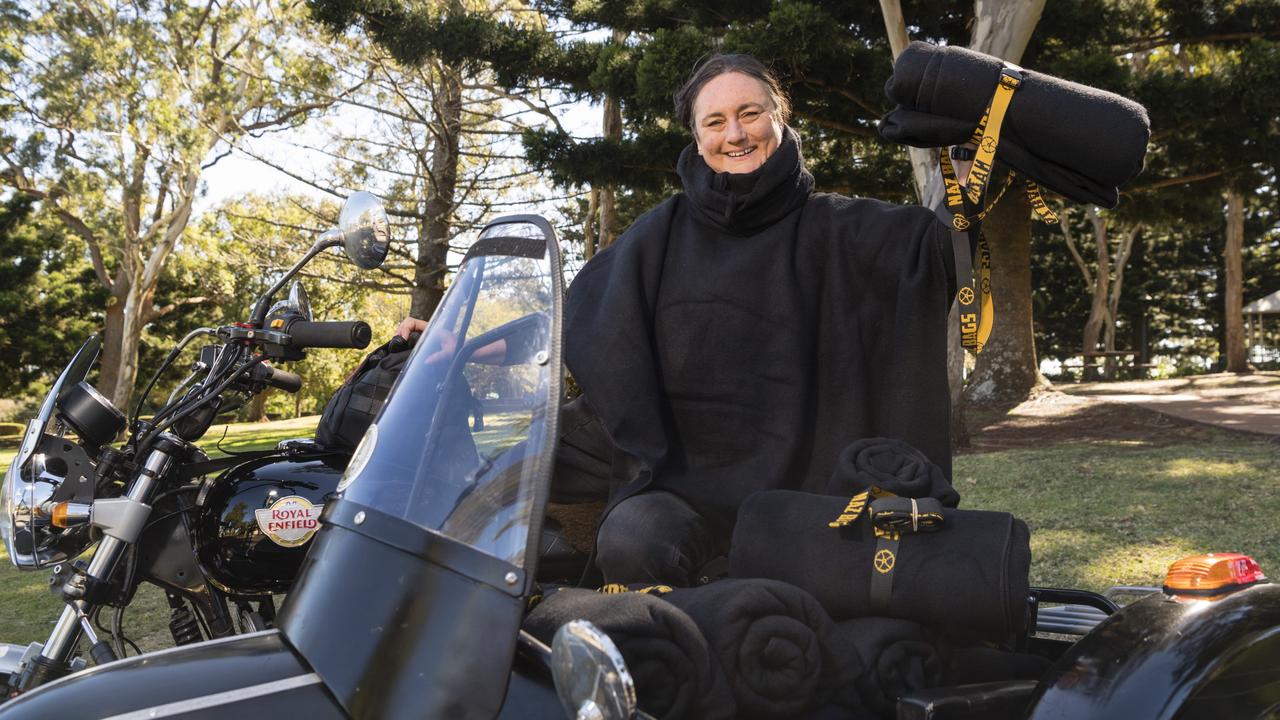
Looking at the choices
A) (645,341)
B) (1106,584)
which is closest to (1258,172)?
(1106,584)

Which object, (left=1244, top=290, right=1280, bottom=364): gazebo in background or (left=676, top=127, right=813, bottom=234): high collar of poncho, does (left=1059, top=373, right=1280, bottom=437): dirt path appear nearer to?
(left=676, top=127, right=813, bottom=234): high collar of poncho

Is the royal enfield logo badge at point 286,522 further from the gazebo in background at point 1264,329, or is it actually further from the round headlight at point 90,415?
the gazebo in background at point 1264,329

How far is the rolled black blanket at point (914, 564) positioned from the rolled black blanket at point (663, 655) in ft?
1.10

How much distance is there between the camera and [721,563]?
1.98 m

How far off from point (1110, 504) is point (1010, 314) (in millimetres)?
7188

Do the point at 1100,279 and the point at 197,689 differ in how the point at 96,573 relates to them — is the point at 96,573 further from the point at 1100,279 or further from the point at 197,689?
the point at 1100,279

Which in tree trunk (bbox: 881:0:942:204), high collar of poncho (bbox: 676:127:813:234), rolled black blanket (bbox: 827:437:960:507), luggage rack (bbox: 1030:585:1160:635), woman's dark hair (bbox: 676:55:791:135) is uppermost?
tree trunk (bbox: 881:0:942:204)

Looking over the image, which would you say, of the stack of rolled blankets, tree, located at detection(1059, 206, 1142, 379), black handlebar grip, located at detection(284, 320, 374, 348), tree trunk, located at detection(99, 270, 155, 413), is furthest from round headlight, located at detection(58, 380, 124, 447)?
Answer: tree, located at detection(1059, 206, 1142, 379)

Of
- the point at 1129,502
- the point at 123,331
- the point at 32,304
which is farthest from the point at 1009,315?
the point at 32,304

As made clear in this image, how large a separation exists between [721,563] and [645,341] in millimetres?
550

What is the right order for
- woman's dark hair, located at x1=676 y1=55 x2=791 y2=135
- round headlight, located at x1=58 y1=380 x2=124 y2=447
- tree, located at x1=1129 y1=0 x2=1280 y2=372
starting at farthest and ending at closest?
tree, located at x1=1129 y1=0 x2=1280 y2=372
round headlight, located at x1=58 y1=380 x2=124 y2=447
woman's dark hair, located at x1=676 y1=55 x2=791 y2=135

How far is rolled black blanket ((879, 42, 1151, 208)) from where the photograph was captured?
186 centimetres

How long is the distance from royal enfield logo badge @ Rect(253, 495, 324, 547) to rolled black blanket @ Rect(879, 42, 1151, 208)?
1684 mm

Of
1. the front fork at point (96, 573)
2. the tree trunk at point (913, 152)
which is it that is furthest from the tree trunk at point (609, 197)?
the front fork at point (96, 573)
